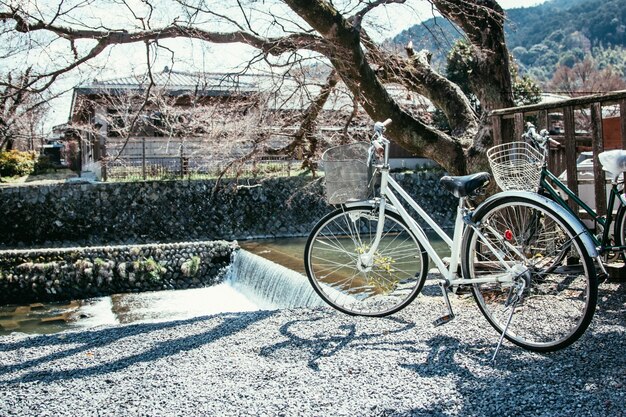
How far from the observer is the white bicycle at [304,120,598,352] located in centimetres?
322

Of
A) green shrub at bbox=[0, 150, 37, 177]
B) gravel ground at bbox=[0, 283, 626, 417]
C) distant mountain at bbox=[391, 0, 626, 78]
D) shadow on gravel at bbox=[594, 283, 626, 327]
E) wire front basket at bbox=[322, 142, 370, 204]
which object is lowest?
gravel ground at bbox=[0, 283, 626, 417]

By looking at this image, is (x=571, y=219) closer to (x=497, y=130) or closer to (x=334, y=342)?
(x=334, y=342)

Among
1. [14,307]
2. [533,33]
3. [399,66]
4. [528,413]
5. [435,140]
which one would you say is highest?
[533,33]

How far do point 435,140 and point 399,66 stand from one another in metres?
1.15

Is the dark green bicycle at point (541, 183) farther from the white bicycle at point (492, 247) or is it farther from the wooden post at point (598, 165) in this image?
the wooden post at point (598, 165)

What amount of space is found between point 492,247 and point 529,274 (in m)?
0.24

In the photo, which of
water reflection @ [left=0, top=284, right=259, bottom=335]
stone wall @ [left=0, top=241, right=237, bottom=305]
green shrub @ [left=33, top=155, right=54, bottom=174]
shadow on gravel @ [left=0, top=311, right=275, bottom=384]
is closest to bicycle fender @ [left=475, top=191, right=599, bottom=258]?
shadow on gravel @ [left=0, top=311, right=275, bottom=384]

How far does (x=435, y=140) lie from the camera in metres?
6.29

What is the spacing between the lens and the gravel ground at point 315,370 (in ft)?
8.86

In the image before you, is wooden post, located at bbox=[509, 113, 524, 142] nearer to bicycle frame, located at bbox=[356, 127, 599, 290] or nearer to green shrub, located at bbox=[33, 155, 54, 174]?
bicycle frame, located at bbox=[356, 127, 599, 290]

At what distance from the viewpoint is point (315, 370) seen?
3.18m

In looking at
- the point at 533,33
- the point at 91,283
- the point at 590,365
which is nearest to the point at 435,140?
the point at 590,365

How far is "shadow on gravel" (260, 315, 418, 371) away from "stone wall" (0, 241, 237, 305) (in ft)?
28.4

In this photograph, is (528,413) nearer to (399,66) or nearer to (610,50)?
(399,66)
